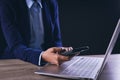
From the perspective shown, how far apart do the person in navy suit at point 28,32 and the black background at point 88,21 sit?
1.08 feet

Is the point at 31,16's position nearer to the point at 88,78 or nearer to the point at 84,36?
the point at 84,36

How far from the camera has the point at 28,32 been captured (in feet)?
5.32

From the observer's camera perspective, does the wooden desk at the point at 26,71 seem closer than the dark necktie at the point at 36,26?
Yes

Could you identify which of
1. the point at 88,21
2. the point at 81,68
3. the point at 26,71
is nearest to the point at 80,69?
the point at 81,68

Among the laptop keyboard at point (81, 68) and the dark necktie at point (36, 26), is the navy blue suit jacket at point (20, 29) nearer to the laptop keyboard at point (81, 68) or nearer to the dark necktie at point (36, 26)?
the dark necktie at point (36, 26)

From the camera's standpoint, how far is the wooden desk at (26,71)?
2.96 feet

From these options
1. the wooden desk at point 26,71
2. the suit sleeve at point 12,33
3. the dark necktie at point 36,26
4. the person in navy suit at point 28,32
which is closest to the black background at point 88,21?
the person in navy suit at point 28,32

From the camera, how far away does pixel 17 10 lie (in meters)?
1.55

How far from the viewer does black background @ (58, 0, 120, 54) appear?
220 cm

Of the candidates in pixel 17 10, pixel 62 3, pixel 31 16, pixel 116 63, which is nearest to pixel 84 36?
pixel 62 3

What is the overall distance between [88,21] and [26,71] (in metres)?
1.32

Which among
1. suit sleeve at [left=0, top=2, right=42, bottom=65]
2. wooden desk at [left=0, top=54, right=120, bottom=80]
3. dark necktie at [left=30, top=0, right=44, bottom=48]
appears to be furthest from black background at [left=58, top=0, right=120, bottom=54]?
wooden desk at [left=0, top=54, right=120, bottom=80]

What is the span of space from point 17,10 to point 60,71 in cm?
74

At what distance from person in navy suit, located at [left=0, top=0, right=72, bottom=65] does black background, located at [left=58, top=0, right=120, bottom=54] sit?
329mm
